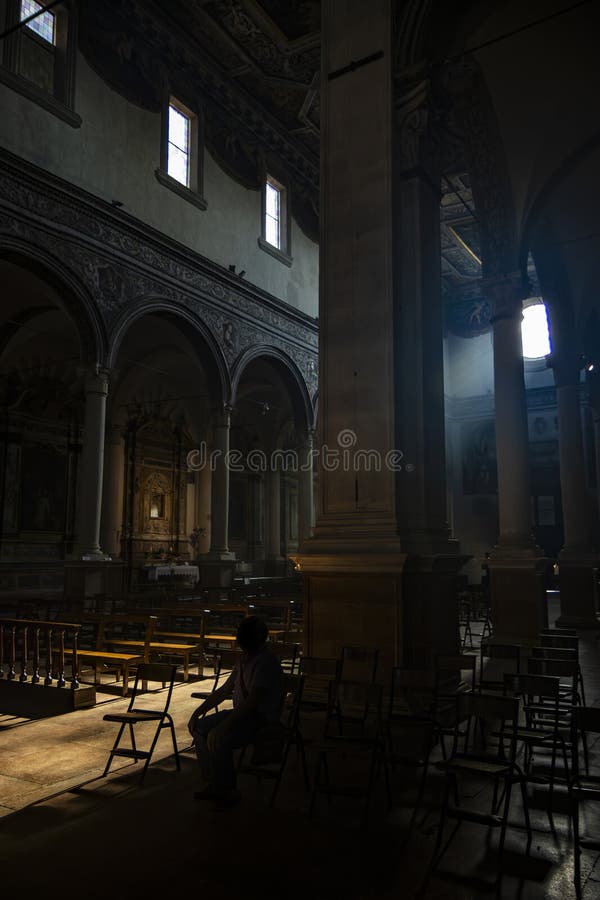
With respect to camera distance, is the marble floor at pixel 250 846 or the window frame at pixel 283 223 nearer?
the marble floor at pixel 250 846

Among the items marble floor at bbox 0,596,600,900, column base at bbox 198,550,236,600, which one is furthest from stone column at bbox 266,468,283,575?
marble floor at bbox 0,596,600,900

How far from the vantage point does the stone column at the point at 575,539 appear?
42.4 feet

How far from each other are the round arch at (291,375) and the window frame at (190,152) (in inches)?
143

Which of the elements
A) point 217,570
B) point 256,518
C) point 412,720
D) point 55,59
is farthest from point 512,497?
point 256,518

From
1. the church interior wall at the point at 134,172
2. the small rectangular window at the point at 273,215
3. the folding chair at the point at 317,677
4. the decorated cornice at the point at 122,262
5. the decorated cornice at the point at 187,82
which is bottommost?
the folding chair at the point at 317,677

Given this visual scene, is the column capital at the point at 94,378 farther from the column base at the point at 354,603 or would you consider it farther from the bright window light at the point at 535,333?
the bright window light at the point at 535,333

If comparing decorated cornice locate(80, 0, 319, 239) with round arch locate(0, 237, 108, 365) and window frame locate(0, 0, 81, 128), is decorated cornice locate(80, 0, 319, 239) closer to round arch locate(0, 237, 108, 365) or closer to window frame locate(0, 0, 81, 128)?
window frame locate(0, 0, 81, 128)

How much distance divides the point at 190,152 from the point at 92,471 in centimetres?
793

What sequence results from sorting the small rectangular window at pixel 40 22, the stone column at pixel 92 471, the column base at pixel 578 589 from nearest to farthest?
the small rectangular window at pixel 40 22 → the stone column at pixel 92 471 → the column base at pixel 578 589

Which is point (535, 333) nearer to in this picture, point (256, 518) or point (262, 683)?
point (256, 518)

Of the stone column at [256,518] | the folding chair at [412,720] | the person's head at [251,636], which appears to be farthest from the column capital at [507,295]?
the stone column at [256,518]

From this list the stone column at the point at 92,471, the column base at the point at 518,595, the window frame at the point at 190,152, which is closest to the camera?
the column base at the point at 518,595

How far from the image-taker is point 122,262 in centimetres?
1345

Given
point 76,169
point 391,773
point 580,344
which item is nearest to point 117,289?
point 76,169
